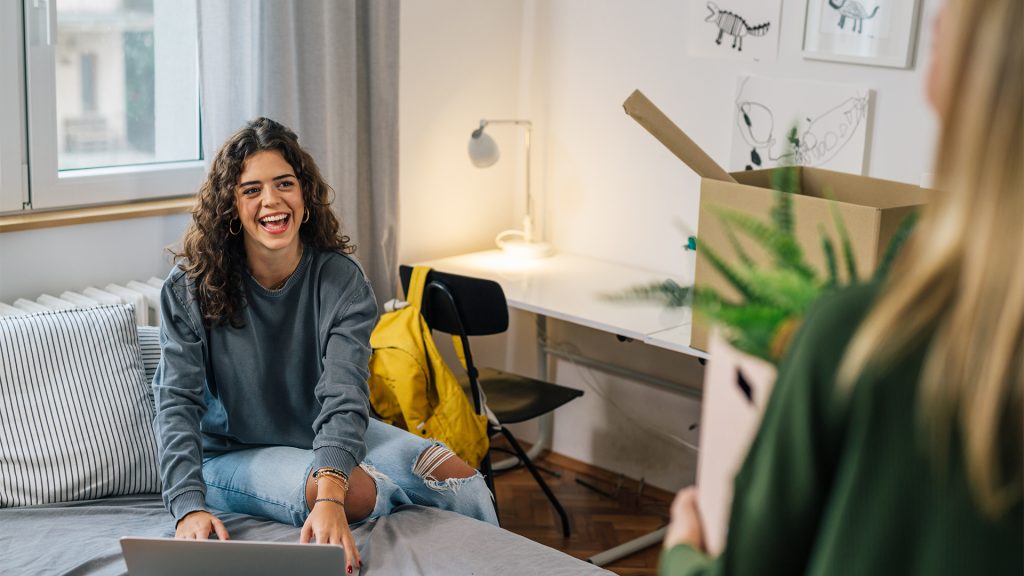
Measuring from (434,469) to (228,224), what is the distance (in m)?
0.65

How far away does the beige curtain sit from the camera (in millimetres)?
2854

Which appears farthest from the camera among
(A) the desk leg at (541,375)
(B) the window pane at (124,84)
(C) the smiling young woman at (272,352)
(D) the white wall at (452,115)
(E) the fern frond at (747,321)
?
(A) the desk leg at (541,375)

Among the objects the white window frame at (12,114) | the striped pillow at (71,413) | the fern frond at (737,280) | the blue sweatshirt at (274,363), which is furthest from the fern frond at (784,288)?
the white window frame at (12,114)

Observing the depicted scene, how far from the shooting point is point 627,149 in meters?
3.44

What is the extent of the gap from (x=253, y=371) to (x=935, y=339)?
6.12 ft

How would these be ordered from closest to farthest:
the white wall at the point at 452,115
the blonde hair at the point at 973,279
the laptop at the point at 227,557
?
the blonde hair at the point at 973,279
the laptop at the point at 227,557
the white wall at the point at 452,115

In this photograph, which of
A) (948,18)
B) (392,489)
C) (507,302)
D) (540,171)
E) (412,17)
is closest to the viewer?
(948,18)

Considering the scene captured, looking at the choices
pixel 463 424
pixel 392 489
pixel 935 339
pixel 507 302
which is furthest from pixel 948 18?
pixel 507 302

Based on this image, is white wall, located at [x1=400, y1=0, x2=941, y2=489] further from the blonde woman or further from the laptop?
the blonde woman

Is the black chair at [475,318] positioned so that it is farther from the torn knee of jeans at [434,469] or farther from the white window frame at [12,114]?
the white window frame at [12,114]

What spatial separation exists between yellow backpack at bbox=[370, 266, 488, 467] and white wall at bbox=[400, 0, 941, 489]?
81 centimetres

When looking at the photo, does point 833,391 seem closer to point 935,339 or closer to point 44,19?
point 935,339

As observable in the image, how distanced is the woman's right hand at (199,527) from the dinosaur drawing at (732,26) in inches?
76.7

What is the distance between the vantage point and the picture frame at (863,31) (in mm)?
2771
